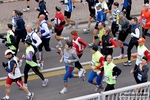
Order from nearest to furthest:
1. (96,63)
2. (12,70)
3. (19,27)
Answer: (12,70) < (96,63) < (19,27)

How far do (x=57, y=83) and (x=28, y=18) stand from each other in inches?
239

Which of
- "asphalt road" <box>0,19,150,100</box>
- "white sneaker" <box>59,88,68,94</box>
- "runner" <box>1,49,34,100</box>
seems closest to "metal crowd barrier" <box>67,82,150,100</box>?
"asphalt road" <box>0,19,150,100</box>

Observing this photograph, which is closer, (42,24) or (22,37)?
(42,24)

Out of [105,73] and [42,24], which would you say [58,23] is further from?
[105,73]

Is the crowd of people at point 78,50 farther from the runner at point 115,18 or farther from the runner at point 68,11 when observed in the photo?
the runner at point 68,11

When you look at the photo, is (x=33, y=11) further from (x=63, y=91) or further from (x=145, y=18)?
(x=63, y=91)

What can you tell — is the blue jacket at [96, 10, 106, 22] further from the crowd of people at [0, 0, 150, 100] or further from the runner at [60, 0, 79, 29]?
the runner at [60, 0, 79, 29]

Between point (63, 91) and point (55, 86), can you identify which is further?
point (55, 86)

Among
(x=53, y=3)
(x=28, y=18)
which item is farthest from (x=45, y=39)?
(x=53, y=3)

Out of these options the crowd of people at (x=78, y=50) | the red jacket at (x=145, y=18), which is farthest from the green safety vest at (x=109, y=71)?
the red jacket at (x=145, y=18)

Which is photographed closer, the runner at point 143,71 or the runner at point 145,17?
the runner at point 143,71

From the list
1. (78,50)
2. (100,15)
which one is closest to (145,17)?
(100,15)

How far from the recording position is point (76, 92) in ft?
31.8

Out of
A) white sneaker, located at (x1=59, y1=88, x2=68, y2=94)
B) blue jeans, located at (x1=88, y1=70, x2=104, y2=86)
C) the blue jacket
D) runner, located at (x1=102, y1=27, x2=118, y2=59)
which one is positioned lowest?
white sneaker, located at (x1=59, y1=88, x2=68, y2=94)
